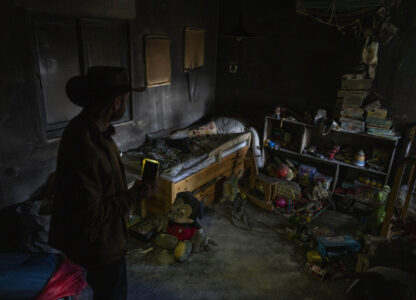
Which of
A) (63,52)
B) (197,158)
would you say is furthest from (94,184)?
(197,158)

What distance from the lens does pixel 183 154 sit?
411 centimetres

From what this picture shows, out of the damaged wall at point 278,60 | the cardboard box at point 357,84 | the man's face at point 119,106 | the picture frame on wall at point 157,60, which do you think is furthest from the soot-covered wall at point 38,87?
the cardboard box at point 357,84

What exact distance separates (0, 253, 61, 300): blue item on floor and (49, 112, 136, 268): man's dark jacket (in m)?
0.90

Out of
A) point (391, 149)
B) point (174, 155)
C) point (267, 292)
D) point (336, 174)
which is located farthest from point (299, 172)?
point (267, 292)

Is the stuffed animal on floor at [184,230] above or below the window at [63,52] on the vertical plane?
below

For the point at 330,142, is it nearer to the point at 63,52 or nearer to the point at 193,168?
the point at 193,168

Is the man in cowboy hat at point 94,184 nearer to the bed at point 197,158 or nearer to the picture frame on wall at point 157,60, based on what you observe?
the bed at point 197,158

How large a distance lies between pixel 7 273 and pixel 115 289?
1.24m

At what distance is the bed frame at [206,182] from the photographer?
356 centimetres

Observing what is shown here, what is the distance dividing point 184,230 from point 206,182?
3.21 feet

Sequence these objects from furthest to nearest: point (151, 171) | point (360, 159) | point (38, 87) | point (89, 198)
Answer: point (360, 159), point (38, 87), point (151, 171), point (89, 198)

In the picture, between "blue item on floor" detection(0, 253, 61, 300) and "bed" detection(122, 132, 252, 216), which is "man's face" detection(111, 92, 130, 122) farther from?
"bed" detection(122, 132, 252, 216)

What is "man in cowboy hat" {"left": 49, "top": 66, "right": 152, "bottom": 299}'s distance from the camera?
1506 mm

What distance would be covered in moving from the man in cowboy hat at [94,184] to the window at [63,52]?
66.4 inches
